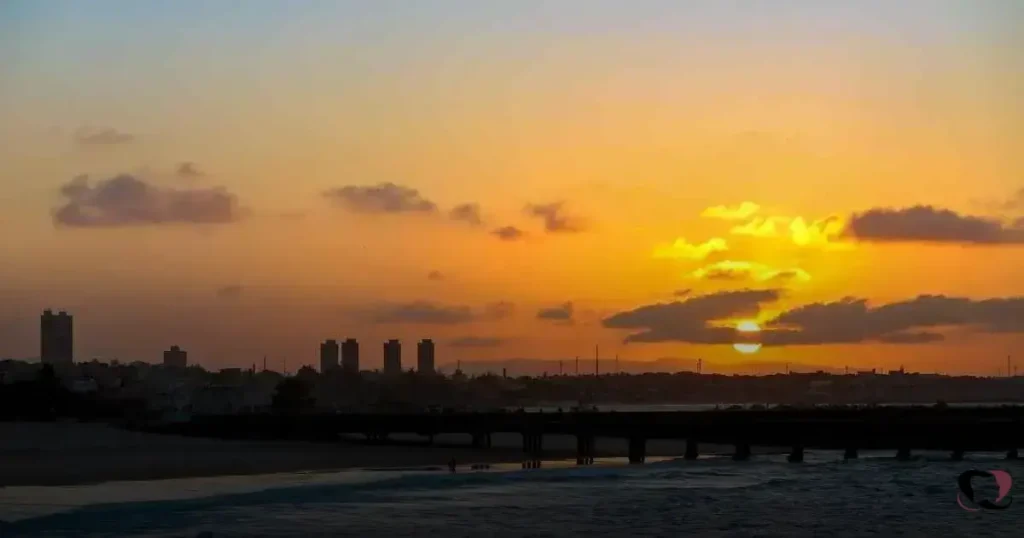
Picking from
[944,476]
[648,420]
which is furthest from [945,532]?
[648,420]

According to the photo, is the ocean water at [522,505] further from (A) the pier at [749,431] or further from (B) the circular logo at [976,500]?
(A) the pier at [749,431]

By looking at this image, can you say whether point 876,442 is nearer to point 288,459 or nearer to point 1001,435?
point 1001,435

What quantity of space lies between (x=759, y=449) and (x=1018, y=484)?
111 feet

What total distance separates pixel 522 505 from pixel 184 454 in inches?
1460

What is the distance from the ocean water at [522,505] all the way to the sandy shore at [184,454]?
5.69m

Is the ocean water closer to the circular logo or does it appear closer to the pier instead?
the circular logo

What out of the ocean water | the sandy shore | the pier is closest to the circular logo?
the ocean water

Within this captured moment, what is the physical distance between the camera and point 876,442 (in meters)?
67.6

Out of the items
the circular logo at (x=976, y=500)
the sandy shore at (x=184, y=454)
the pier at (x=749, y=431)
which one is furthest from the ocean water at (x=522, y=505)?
the pier at (x=749, y=431)

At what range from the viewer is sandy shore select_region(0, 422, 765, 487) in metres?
57.2

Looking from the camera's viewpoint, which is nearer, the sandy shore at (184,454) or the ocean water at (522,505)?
the ocean water at (522,505)

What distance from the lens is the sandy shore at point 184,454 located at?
57219 millimetres

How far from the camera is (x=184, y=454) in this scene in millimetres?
71750

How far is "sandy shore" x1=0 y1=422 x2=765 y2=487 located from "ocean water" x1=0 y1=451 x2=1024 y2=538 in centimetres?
569
